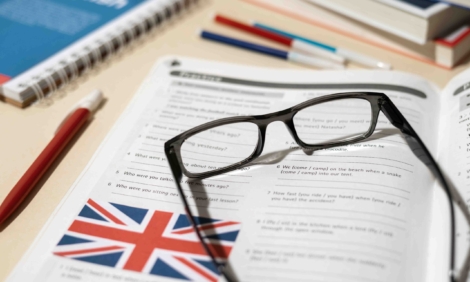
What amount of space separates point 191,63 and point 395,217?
36 centimetres

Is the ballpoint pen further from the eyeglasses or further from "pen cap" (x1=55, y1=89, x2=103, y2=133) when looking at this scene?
"pen cap" (x1=55, y1=89, x2=103, y2=133)

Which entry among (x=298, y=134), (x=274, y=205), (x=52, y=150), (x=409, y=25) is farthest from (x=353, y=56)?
(x=52, y=150)

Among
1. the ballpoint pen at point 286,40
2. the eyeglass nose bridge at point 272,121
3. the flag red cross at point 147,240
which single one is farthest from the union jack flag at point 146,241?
the ballpoint pen at point 286,40

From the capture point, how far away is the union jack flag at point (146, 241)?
1.40 feet

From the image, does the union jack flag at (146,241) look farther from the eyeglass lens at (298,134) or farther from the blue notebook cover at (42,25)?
the blue notebook cover at (42,25)

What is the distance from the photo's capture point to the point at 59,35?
2.39 feet

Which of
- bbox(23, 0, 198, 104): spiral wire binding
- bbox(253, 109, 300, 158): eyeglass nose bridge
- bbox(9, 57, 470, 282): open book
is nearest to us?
bbox(9, 57, 470, 282): open book

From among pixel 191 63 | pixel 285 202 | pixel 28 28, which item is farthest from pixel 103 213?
pixel 28 28

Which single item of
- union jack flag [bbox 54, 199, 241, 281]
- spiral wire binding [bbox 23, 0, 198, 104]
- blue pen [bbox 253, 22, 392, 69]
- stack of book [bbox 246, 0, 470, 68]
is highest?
stack of book [bbox 246, 0, 470, 68]

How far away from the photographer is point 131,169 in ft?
1.73

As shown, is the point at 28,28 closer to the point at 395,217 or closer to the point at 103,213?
the point at 103,213

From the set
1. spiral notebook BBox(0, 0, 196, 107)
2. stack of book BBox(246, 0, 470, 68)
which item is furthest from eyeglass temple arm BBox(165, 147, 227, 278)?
stack of book BBox(246, 0, 470, 68)

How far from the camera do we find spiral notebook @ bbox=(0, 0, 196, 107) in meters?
0.65

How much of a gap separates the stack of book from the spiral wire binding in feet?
0.78
